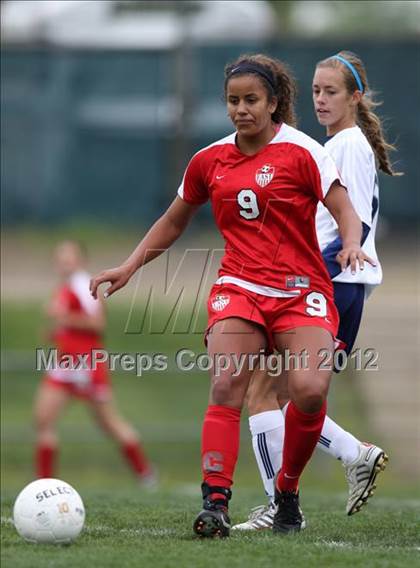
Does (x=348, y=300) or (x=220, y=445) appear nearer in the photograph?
(x=220, y=445)

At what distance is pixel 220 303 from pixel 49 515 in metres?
1.20

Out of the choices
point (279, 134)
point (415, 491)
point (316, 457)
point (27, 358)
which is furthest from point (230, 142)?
point (27, 358)

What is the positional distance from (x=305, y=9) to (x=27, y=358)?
15045mm

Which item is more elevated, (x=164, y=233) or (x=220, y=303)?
(x=164, y=233)

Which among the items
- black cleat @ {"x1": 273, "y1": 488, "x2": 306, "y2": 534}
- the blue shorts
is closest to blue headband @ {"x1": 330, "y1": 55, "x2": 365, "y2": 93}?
the blue shorts

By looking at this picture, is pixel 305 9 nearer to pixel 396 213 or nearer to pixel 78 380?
pixel 396 213

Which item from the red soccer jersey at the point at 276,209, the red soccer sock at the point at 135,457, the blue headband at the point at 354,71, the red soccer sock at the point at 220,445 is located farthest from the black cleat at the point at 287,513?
the red soccer sock at the point at 135,457

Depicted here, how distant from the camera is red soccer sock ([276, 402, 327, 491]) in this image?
211 inches

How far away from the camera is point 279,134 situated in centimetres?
551

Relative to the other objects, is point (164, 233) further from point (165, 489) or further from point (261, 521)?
point (165, 489)

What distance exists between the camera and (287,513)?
5.56 metres

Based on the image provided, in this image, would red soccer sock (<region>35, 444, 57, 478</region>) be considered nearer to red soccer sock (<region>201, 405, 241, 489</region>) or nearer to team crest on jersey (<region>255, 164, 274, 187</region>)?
red soccer sock (<region>201, 405, 241, 489</region>)

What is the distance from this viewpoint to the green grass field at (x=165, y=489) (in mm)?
4816

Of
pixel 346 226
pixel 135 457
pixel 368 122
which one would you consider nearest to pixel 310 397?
pixel 346 226
